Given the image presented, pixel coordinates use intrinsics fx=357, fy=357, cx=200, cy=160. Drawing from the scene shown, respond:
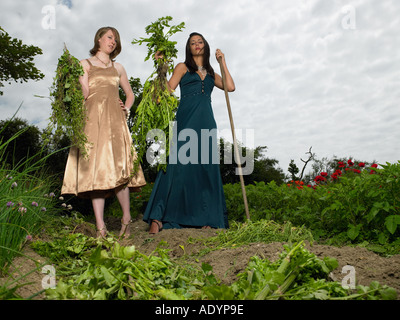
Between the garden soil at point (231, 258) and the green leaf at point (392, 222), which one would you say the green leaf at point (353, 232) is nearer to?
the green leaf at point (392, 222)

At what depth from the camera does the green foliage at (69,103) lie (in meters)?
4.16

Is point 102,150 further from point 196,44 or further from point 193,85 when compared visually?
point 196,44

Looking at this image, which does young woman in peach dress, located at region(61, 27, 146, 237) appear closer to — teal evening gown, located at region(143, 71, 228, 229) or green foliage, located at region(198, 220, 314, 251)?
teal evening gown, located at region(143, 71, 228, 229)

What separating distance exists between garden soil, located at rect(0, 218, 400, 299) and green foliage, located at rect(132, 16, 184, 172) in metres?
1.22

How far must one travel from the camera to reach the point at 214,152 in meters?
5.08

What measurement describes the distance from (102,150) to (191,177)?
127 cm

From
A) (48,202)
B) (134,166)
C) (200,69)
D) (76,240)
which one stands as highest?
(200,69)

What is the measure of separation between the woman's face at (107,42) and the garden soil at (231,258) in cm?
238

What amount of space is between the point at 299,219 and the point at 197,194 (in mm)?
1541

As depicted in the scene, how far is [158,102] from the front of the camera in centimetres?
484

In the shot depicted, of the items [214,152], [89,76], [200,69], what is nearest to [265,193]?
[214,152]

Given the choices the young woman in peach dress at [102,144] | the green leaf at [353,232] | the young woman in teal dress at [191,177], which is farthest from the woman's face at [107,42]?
the green leaf at [353,232]

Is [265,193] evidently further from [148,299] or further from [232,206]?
[148,299]
